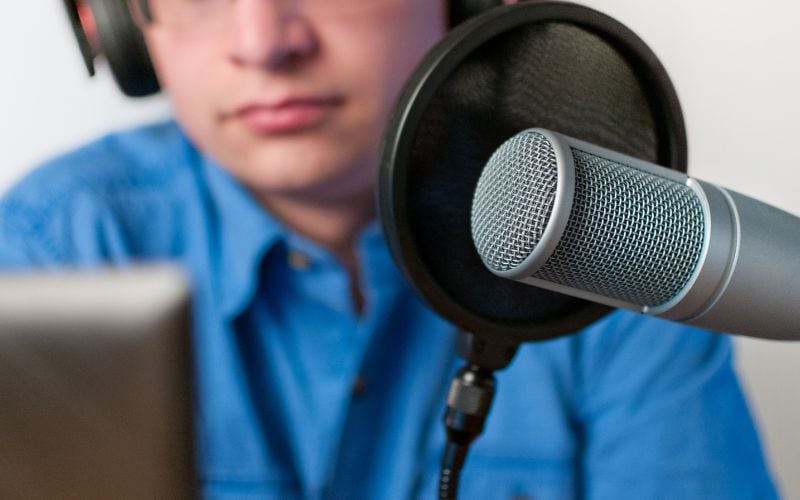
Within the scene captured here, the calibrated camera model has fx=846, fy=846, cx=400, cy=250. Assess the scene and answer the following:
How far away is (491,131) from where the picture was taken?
19.3 inches

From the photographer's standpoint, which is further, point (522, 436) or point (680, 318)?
point (522, 436)

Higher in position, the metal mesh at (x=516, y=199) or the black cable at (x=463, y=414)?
the metal mesh at (x=516, y=199)

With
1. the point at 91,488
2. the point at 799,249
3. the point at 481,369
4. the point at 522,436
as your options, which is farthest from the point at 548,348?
the point at 91,488

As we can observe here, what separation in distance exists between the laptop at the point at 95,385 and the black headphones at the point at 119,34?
1.54 ft

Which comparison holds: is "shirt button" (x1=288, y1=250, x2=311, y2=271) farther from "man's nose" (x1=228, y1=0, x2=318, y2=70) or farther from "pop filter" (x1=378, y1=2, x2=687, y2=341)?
"pop filter" (x1=378, y1=2, x2=687, y2=341)

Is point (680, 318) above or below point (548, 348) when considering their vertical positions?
above

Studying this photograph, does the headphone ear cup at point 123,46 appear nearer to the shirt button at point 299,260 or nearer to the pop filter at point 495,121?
the shirt button at point 299,260

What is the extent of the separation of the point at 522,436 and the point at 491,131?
402mm

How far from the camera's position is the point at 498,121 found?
0.49 meters

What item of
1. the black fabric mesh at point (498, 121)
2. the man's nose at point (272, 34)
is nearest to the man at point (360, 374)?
the man's nose at point (272, 34)

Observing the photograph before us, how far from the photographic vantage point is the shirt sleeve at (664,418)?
79 cm

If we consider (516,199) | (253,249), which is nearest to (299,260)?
(253,249)

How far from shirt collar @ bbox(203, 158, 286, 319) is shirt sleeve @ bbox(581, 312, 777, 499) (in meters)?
0.33

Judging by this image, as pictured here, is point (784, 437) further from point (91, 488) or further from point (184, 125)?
point (91, 488)
